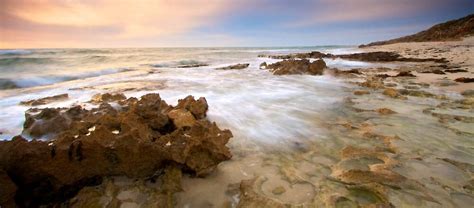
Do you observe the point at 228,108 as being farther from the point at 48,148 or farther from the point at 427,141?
the point at 48,148

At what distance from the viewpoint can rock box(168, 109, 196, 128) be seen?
9.54 feet

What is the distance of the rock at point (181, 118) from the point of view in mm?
2908

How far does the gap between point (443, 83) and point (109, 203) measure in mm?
6833

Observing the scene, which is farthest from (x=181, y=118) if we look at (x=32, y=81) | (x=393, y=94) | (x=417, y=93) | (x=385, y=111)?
(x=32, y=81)

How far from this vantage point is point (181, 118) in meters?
2.97

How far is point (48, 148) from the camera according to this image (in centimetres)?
188

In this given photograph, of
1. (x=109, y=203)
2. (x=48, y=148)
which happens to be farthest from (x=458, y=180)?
(x=48, y=148)

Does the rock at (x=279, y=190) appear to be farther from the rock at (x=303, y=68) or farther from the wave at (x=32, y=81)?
the wave at (x=32, y=81)

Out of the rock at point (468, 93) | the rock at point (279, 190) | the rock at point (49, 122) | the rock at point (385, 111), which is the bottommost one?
the rock at point (279, 190)

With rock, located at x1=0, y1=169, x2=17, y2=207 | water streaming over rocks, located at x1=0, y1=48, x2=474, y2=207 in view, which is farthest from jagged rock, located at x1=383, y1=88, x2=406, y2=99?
rock, located at x1=0, y1=169, x2=17, y2=207

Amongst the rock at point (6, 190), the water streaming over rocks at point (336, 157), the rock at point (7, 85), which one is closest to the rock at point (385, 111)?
the water streaming over rocks at point (336, 157)

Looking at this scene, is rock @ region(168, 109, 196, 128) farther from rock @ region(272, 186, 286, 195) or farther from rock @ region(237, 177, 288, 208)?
rock @ region(272, 186, 286, 195)

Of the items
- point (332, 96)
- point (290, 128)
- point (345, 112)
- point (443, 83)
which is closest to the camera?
point (290, 128)

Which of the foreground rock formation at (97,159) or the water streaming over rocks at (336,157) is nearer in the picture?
the foreground rock formation at (97,159)
